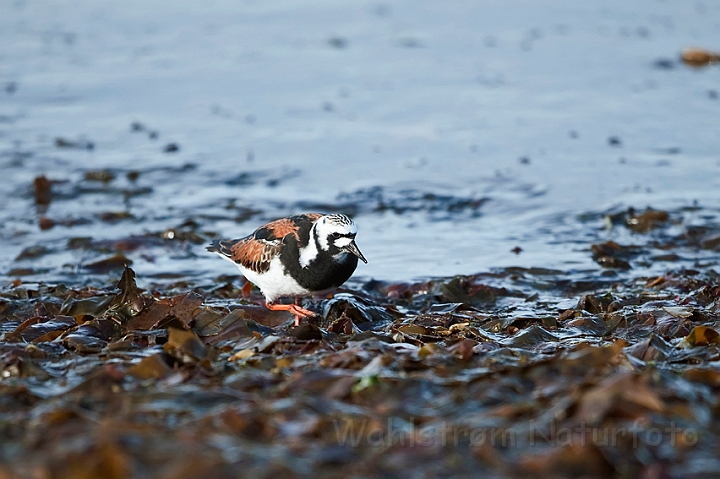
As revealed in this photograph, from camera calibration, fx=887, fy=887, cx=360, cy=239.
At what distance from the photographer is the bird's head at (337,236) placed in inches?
201


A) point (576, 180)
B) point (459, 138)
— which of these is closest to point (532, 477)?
point (576, 180)

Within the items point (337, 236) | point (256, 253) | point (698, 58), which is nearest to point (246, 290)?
point (256, 253)

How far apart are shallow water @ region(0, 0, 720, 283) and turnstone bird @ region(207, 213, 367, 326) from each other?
4.11 feet

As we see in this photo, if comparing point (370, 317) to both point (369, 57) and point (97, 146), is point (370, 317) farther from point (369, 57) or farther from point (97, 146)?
point (369, 57)

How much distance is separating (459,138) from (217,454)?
736 cm

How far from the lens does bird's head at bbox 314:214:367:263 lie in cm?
511

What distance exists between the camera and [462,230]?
7.66m

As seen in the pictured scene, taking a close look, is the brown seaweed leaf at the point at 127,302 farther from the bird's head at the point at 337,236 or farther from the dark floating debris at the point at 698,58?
the dark floating debris at the point at 698,58

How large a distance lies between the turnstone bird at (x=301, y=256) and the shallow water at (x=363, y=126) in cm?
125

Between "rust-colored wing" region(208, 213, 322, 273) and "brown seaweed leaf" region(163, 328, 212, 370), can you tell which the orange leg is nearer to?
"rust-colored wing" region(208, 213, 322, 273)

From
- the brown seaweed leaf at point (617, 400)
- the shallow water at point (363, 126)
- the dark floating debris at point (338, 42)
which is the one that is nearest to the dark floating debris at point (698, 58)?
the shallow water at point (363, 126)

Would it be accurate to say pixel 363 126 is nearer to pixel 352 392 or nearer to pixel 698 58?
pixel 698 58

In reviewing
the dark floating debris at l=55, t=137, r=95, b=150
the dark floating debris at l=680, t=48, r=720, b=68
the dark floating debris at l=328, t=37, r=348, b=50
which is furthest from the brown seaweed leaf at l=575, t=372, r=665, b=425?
the dark floating debris at l=328, t=37, r=348, b=50

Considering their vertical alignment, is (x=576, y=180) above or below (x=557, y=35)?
below
